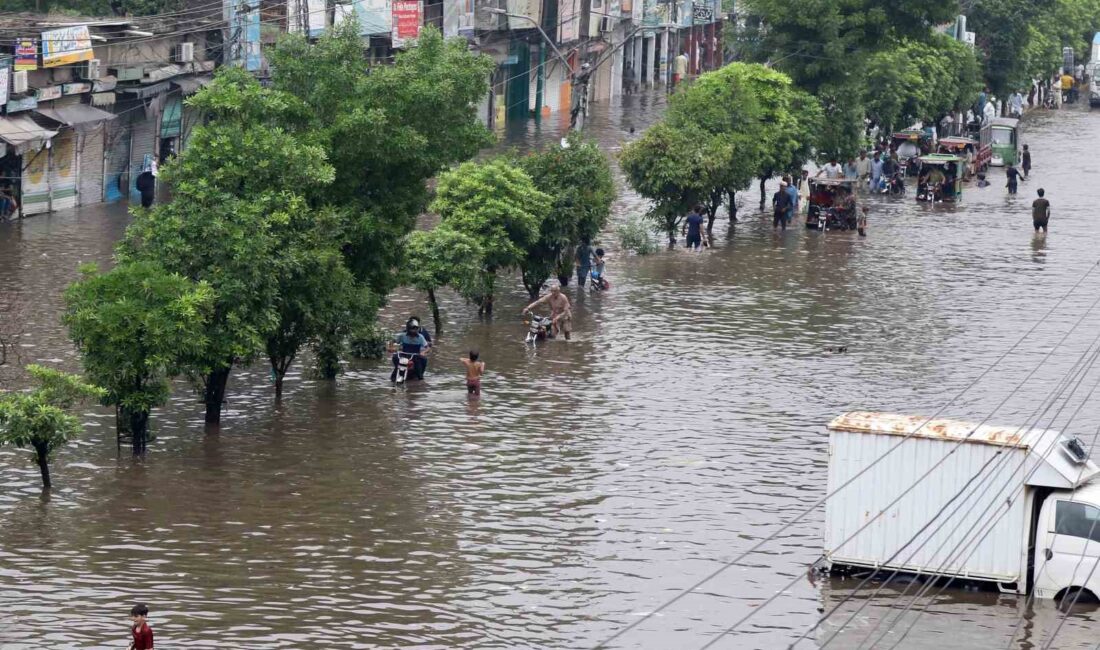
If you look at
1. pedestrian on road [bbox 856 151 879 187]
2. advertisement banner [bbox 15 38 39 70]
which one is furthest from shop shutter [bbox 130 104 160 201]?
pedestrian on road [bbox 856 151 879 187]

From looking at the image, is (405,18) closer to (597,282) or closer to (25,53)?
(25,53)

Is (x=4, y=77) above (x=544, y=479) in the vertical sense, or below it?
above

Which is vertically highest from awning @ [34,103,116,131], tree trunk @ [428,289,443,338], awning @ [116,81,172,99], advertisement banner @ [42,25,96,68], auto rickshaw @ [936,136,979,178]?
advertisement banner @ [42,25,96,68]

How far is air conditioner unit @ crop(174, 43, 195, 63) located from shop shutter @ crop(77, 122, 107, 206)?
3743mm

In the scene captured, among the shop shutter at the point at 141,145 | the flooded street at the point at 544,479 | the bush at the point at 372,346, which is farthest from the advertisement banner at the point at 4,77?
the bush at the point at 372,346

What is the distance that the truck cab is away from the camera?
15.9m

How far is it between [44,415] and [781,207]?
88.6 ft

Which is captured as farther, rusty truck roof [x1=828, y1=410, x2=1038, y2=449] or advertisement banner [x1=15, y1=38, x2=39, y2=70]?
advertisement banner [x1=15, y1=38, x2=39, y2=70]

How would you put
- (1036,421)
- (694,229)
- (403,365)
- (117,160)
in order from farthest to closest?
(117,160)
(694,229)
(403,365)
(1036,421)

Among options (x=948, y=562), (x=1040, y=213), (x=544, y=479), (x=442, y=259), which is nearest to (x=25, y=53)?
(x=442, y=259)

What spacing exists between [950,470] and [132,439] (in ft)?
31.8

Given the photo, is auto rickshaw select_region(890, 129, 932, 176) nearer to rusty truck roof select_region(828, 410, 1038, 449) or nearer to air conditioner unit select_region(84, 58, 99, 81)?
air conditioner unit select_region(84, 58, 99, 81)

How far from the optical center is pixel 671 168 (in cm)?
3762

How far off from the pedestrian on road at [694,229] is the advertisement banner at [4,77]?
570 inches
